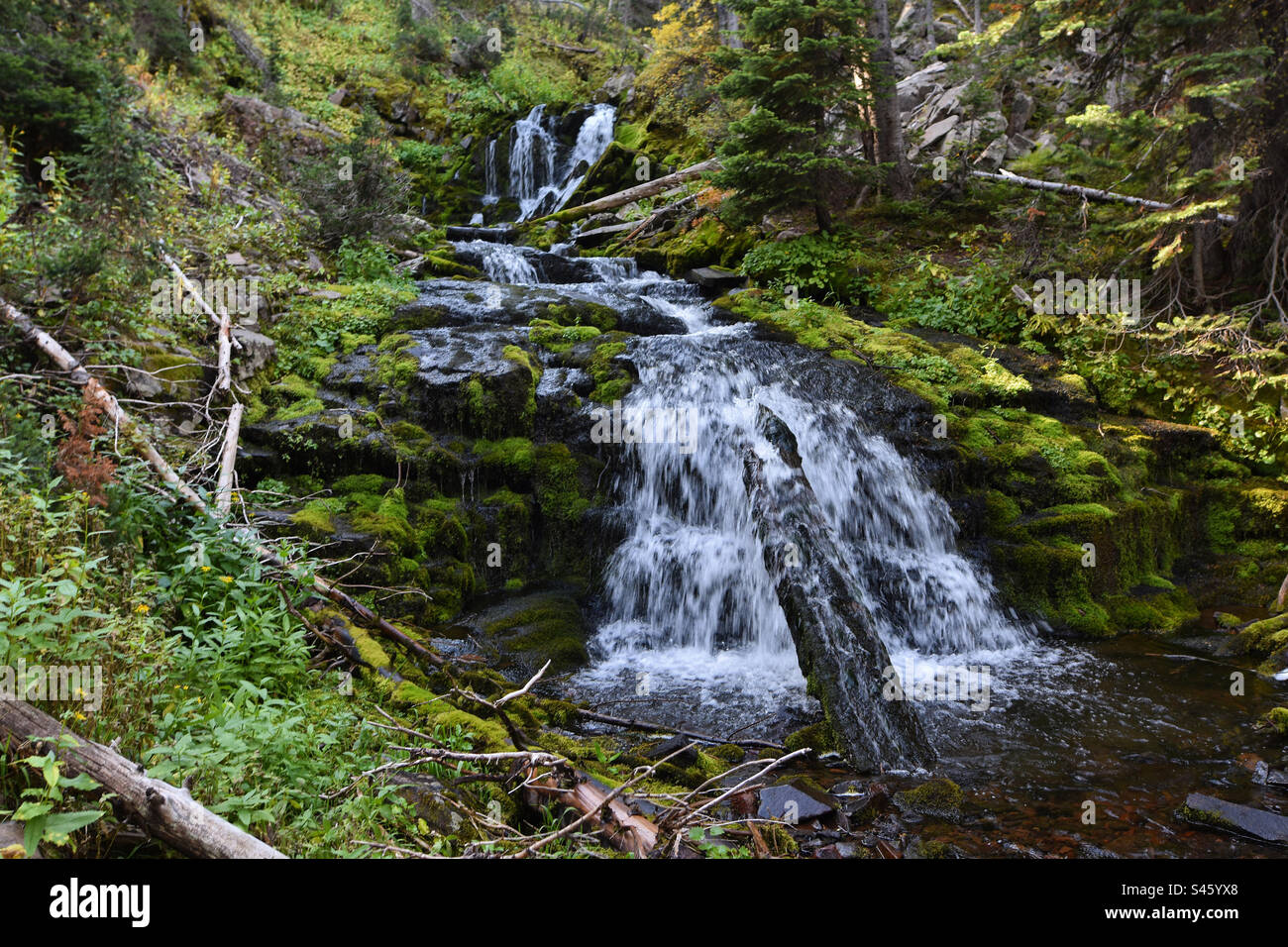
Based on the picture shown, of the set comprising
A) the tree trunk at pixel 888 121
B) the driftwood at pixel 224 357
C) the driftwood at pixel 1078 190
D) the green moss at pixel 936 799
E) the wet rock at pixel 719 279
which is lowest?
the green moss at pixel 936 799

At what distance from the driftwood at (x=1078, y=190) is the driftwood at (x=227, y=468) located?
12.1 metres

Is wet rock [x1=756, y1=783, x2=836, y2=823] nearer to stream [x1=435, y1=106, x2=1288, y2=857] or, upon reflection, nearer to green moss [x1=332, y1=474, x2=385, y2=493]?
stream [x1=435, y1=106, x2=1288, y2=857]

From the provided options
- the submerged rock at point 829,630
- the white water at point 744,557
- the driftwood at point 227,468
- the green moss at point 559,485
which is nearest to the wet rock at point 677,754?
the white water at point 744,557

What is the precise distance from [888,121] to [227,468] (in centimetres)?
1404

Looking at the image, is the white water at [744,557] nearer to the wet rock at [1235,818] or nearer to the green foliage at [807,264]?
the wet rock at [1235,818]

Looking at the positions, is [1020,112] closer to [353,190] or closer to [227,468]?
[353,190]

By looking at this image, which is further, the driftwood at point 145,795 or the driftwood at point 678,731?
the driftwood at point 678,731

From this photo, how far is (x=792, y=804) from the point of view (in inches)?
173

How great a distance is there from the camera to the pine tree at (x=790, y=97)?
12.1 m

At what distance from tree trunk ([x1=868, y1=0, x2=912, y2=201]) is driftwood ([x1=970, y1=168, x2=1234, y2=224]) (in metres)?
1.40

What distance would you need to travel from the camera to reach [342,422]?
334 inches
